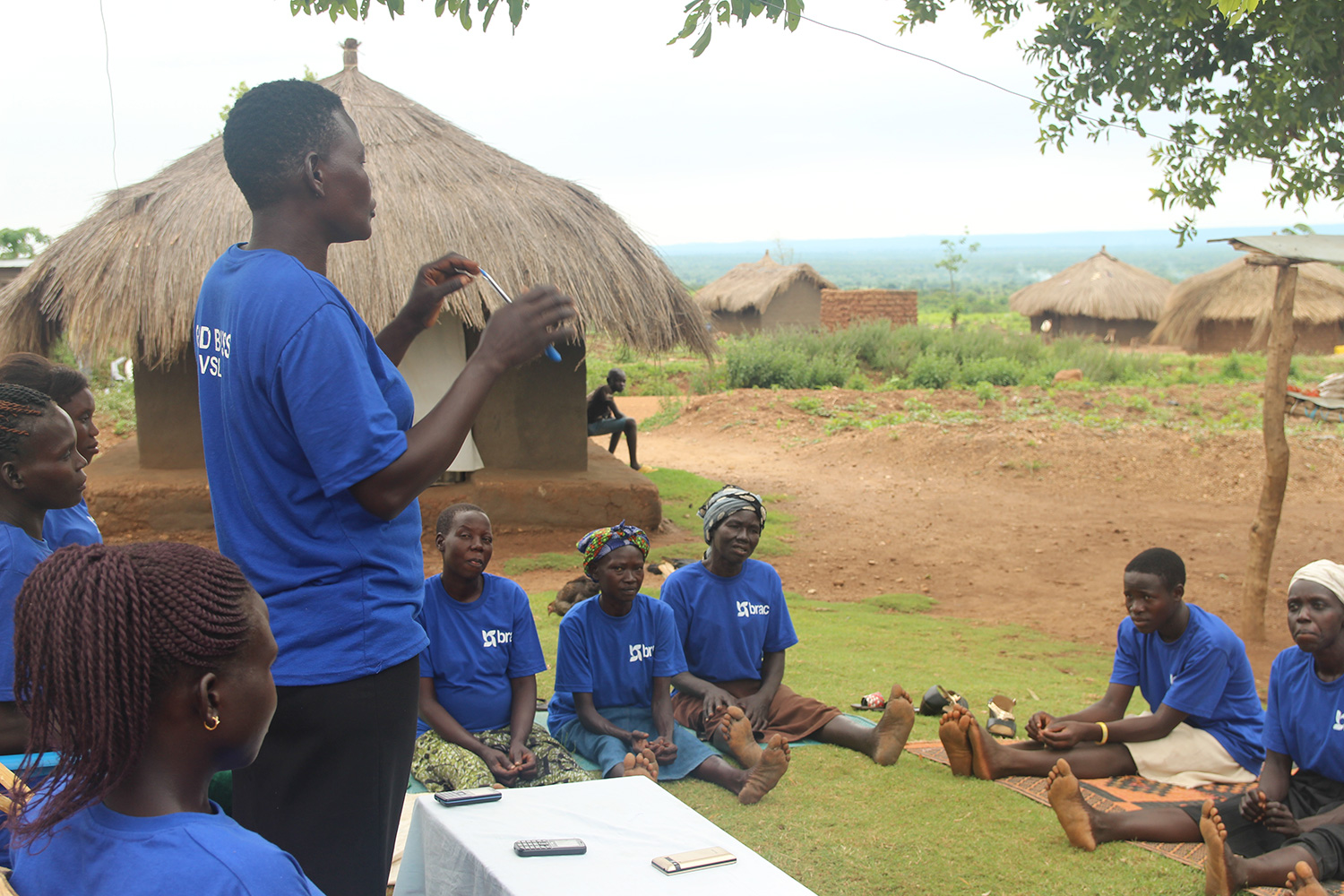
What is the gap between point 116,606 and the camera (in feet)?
4.17

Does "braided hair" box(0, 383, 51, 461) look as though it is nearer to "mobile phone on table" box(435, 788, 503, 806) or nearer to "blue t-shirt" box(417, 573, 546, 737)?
"mobile phone on table" box(435, 788, 503, 806)

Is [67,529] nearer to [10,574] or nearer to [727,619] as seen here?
[10,574]

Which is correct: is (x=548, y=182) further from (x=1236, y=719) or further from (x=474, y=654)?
(x=1236, y=719)

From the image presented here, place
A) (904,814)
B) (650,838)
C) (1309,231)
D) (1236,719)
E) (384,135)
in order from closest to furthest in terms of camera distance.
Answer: (650,838), (904,814), (1236,719), (1309,231), (384,135)

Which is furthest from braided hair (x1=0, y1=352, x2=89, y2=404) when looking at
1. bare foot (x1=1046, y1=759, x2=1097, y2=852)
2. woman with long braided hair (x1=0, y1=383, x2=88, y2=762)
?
bare foot (x1=1046, y1=759, x2=1097, y2=852)

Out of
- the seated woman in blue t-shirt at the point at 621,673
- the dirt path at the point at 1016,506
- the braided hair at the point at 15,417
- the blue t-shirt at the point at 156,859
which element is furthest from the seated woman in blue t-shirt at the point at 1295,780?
the dirt path at the point at 1016,506

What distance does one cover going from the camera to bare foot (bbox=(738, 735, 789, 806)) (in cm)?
363

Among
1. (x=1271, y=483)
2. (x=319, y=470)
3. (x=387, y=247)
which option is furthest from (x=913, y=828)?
→ (x=387, y=247)

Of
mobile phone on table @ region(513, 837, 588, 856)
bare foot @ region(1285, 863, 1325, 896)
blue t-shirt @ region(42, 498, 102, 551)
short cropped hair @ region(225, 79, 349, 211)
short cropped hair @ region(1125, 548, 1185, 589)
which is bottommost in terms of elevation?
bare foot @ region(1285, 863, 1325, 896)

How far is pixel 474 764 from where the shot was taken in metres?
3.63

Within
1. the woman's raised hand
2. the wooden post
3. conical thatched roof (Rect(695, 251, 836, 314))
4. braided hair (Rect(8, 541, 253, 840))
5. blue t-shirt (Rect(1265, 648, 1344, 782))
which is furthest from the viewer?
conical thatched roof (Rect(695, 251, 836, 314))

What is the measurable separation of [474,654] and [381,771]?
84.1 inches

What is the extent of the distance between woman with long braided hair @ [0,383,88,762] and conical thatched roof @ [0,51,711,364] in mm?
5276

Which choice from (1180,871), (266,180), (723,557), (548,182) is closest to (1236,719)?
(1180,871)
